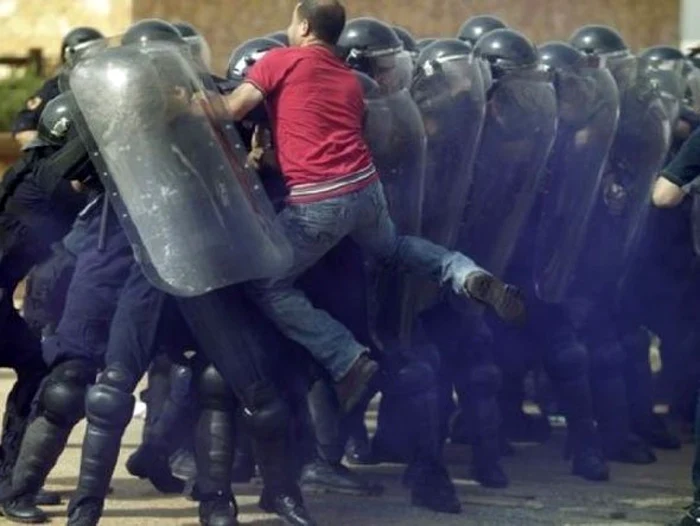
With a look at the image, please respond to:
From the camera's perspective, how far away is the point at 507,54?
28.8 feet

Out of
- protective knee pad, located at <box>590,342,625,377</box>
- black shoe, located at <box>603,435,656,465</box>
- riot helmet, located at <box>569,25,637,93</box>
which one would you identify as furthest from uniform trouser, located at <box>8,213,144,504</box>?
black shoe, located at <box>603,435,656,465</box>

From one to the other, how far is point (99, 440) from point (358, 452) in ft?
6.84

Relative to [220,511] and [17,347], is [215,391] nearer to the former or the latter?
[220,511]

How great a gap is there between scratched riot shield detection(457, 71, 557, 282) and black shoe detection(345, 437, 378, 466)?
1.15m

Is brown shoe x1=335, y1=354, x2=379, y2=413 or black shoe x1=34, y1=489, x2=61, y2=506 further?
black shoe x1=34, y1=489, x2=61, y2=506

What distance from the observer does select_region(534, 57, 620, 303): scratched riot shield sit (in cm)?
880

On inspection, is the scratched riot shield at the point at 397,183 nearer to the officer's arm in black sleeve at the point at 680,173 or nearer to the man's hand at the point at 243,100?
the man's hand at the point at 243,100

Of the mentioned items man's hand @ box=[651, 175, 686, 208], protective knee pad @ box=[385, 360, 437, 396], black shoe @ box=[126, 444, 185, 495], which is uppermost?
man's hand @ box=[651, 175, 686, 208]

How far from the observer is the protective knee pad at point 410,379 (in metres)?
8.16

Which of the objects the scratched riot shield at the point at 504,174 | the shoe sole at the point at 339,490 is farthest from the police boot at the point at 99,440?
the scratched riot shield at the point at 504,174

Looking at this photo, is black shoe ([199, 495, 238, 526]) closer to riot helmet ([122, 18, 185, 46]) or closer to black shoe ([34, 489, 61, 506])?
black shoe ([34, 489, 61, 506])

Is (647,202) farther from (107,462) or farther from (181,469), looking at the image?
(107,462)

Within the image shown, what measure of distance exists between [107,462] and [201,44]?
1.80m

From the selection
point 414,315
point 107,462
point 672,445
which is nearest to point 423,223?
point 414,315
